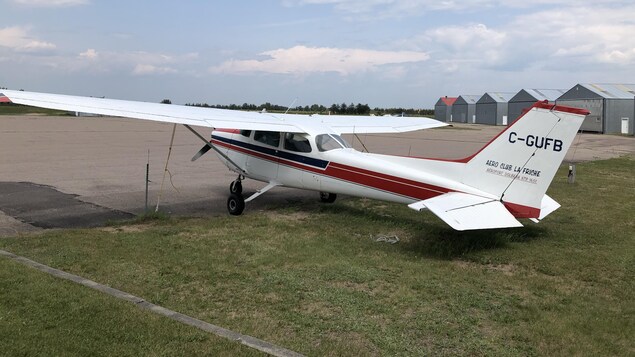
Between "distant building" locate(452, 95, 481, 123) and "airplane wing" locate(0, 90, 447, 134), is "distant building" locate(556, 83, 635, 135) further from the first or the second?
"airplane wing" locate(0, 90, 447, 134)

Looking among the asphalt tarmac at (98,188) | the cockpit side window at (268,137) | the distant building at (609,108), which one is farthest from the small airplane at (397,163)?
the distant building at (609,108)

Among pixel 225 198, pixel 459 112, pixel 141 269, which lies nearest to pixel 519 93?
pixel 459 112

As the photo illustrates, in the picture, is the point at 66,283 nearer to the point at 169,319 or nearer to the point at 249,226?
the point at 169,319

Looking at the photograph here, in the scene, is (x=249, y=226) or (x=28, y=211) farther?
(x=28, y=211)

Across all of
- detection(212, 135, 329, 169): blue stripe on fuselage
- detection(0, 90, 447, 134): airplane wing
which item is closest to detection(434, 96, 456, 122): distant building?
detection(0, 90, 447, 134): airplane wing

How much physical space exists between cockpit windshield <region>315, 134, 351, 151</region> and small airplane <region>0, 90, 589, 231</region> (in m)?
0.02

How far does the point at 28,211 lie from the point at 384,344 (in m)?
7.82

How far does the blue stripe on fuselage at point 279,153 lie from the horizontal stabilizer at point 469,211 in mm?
2896

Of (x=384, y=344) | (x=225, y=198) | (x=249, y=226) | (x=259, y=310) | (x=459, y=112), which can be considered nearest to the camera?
(x=384, y=344)

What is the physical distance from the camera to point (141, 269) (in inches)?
242

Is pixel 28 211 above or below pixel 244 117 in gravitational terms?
below

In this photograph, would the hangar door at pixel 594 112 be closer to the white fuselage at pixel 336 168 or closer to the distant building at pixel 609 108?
the distant building at pixel 609 108

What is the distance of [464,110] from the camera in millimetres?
74750

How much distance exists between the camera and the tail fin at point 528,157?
665cm
